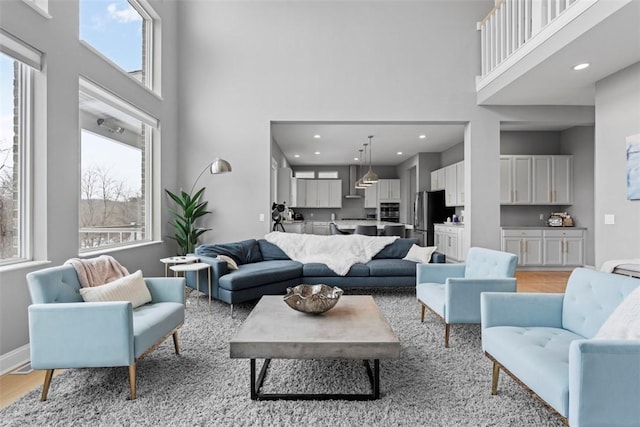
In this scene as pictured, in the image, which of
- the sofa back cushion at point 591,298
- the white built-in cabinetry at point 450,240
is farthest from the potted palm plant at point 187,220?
the white built-in cabinetry at point 450,240

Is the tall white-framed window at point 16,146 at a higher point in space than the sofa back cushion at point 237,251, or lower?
higher

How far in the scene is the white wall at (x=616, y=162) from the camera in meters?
3.79

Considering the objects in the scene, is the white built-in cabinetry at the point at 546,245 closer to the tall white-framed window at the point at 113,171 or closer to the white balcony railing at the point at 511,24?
the white balcony railing at the point at 511,24

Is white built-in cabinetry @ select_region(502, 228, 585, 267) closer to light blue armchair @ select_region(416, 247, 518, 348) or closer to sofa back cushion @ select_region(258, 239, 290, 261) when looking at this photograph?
light blue armchair @ select_region(416, 247, 518, 348)

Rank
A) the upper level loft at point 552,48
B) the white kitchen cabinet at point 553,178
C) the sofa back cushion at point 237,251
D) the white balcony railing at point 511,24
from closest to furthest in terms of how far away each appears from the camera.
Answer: the upper level loft at point 552,48 < the white balcony railing at point 511,24 < the sofa back cushion at point 237,251 < the white kitchen cabinet at point 553,178

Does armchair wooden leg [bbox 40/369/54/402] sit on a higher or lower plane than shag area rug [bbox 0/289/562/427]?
higher

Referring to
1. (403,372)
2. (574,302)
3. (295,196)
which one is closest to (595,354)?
(574,302)

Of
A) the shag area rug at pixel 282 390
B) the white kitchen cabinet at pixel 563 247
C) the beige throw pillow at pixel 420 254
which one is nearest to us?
the shag area rug at pixel 282 390

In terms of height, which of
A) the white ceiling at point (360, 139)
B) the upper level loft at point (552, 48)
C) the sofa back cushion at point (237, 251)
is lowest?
the sofa back cushion at point (237, 251)

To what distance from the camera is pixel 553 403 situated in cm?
153

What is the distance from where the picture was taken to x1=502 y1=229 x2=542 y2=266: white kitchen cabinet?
21.4 ft

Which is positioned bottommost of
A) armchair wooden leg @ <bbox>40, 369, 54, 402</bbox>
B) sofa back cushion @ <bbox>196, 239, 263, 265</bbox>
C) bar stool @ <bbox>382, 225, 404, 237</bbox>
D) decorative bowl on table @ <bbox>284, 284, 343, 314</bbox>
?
armchair wooden leg @ <bbox>40, 369, 54, 402</bbox>

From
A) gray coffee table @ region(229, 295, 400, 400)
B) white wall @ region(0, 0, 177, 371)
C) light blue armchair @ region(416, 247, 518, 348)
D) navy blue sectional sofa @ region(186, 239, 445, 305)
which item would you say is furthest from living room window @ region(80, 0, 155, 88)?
Answer: light blue armchair @ region(416, 247, 518, 348)

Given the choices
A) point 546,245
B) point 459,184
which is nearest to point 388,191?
point 459,184
